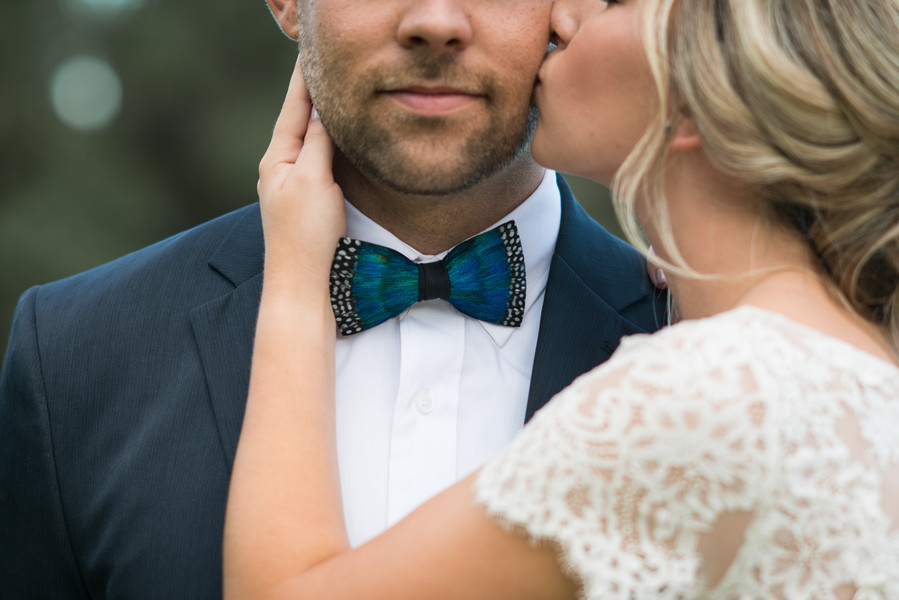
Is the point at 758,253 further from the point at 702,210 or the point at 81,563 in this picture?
the point at 81,563

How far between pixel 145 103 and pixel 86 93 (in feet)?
2.37

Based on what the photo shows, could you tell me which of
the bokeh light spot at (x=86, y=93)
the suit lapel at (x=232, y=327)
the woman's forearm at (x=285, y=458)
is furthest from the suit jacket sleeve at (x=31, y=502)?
the bokeh light spot at (x=86, y=93)

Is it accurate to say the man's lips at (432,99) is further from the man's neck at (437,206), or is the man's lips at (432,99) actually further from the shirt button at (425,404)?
the shirt button at (425,404)

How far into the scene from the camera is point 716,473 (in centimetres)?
165

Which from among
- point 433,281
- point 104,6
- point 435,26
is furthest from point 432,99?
point 104,6

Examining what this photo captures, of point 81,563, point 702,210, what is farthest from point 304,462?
point 702,210

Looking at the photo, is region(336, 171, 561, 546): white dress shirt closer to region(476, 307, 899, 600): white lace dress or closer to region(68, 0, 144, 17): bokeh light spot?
region(476, 307, 899, 600): white lace dress

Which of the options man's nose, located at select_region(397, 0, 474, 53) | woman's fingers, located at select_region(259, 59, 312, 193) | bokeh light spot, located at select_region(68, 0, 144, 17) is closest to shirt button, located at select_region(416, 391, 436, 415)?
woman's fingers, located at select_region(259, 59, 312, 193)

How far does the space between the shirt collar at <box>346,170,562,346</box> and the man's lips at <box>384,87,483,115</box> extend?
1.18 feet

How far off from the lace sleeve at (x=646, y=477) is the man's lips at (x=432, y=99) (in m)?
0.90

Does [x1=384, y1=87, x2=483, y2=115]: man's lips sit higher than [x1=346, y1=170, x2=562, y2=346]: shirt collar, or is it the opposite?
[x1=384, y1=87, x2=483, y2=115]: man's lips

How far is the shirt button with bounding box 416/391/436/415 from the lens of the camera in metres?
2.34

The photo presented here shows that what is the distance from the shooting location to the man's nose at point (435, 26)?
229 centimetres

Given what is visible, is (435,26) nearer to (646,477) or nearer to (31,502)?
(646,477)
